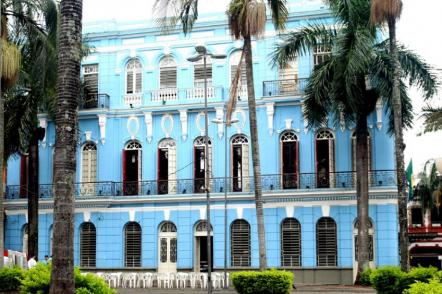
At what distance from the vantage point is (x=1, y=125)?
21.3 m

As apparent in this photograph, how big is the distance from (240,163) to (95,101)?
7.89 meters

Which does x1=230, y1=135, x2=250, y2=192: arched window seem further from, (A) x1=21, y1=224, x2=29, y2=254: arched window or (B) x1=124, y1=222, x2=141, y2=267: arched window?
(A) x1=21, y1=224, x2=29, y2=254: arched window

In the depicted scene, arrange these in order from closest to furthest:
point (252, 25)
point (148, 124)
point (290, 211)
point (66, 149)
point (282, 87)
A: point (66, 149), point (252, 25), point (290, 211), point (282, 87), point (148, 124)

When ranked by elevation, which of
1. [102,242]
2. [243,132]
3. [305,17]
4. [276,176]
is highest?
[305,17]

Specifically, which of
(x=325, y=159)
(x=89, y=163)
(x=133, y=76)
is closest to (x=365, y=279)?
(x=325, y=159)

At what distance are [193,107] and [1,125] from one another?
48.8 feet

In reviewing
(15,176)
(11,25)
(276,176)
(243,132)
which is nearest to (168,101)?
(243,132)

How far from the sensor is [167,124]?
118 ft

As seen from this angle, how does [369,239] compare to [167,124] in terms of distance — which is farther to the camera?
[167,124]

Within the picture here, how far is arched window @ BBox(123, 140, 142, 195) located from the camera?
3609cm

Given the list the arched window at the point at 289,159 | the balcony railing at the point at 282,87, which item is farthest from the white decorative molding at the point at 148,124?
the arched window at the point at 289,159

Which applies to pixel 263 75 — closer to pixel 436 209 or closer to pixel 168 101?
pixel 168 101

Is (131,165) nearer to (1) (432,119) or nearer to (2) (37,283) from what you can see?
(1) (432,119)

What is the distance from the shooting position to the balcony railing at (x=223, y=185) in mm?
32906
